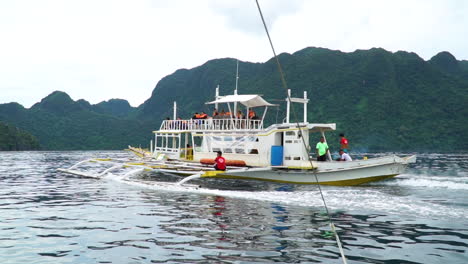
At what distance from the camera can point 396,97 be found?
447ft

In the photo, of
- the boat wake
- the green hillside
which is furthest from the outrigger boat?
the green hillside

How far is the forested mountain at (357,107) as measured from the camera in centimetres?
11412

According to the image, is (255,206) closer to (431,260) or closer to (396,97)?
(431,260)

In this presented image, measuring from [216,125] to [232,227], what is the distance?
53.6 ft

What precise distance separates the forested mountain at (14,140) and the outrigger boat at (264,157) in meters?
109

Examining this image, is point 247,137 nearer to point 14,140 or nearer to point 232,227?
point 232,227

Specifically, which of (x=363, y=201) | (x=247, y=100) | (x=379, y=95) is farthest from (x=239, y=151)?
(x=379, y=95)

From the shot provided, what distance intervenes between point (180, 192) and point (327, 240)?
10.9 meters

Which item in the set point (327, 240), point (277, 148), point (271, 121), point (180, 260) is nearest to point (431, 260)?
point (327, 240)

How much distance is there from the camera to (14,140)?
12125 cm

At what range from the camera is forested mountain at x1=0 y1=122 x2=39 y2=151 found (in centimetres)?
11825

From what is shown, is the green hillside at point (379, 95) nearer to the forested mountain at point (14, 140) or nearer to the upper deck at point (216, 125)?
the upper deck at point (216, 125)

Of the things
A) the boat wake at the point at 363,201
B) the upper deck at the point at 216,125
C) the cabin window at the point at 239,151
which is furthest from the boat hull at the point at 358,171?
the upper deck at the point at 216,125

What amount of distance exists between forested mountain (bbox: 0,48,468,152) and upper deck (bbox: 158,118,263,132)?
238ft
